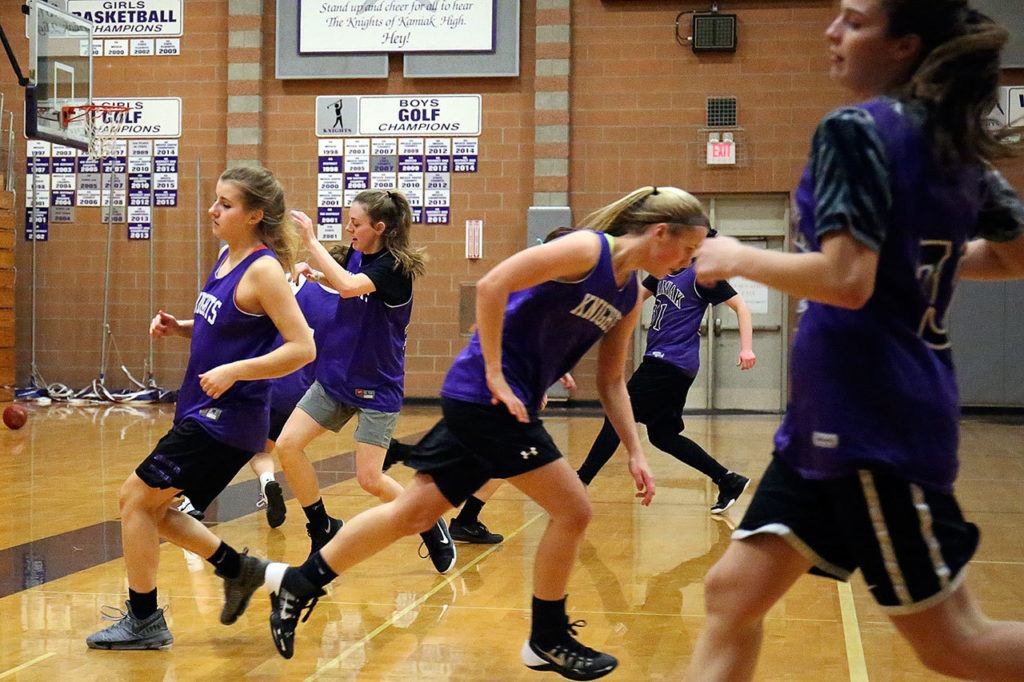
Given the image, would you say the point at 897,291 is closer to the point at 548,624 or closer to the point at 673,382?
the point at 548,624

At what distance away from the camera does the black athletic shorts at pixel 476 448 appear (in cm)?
319

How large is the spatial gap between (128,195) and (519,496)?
9.03 metres

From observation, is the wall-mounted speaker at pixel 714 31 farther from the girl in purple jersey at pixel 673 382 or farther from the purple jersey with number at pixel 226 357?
the purple jersey with number at pixel 226 357

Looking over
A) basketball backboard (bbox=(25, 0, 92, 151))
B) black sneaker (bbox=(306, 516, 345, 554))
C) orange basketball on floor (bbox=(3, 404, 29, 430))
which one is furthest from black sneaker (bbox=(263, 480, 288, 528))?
basketball backboard (bbox=(25, 0, 92, 151))

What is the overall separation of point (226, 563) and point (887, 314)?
8.15 ft

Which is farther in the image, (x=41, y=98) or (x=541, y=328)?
(x=41, y=98)

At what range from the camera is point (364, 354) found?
16.6ft

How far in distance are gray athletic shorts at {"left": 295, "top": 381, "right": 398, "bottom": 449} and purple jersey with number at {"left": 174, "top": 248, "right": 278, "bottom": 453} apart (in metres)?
1.37

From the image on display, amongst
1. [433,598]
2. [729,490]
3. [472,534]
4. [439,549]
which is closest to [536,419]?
[433,598]

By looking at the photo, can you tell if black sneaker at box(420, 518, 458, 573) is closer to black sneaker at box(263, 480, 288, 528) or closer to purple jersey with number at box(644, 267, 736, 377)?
black sneaker at box(263, 480, 288, 528)

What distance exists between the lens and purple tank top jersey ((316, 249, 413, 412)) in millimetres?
5055

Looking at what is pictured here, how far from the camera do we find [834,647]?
12.4 feet

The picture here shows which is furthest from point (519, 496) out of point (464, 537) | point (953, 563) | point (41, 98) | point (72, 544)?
point (41, 98)

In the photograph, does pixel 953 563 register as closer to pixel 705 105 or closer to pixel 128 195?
pixel 705 105
